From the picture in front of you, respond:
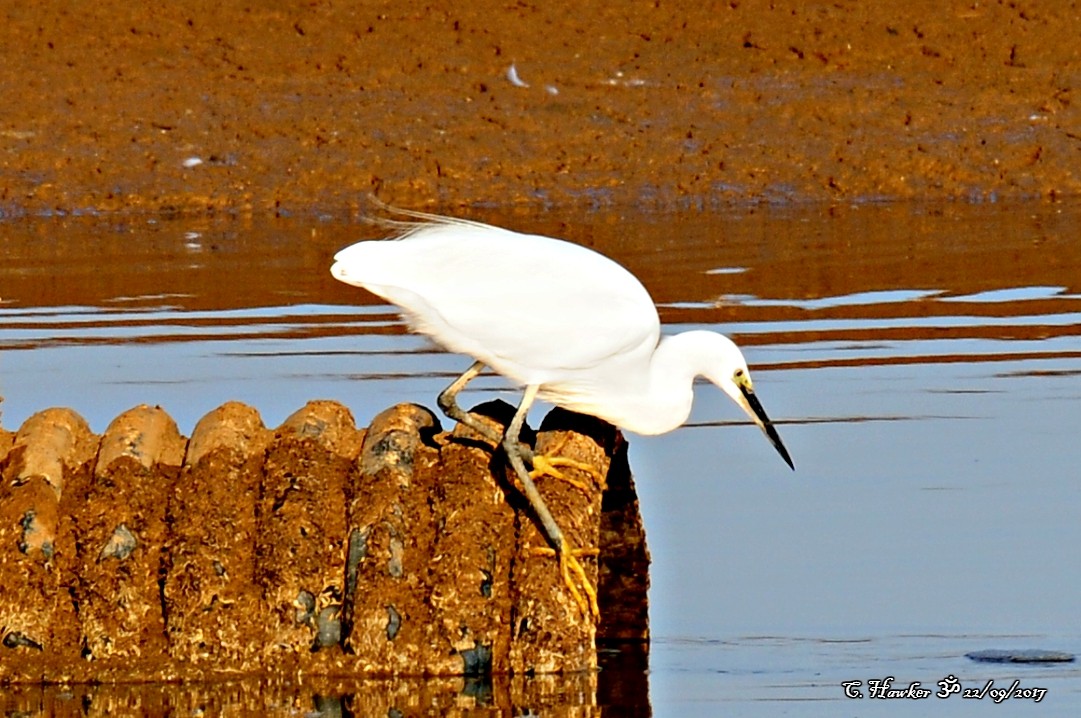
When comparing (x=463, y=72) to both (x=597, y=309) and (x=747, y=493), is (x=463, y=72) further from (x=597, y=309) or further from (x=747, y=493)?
(x=597, y=309)

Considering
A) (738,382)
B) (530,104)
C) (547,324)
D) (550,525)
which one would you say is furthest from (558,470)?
(530,104)

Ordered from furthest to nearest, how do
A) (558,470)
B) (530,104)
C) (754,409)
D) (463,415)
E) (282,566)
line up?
(530,104) → (754,409) → (463,415) → (558,470) → (282,566)

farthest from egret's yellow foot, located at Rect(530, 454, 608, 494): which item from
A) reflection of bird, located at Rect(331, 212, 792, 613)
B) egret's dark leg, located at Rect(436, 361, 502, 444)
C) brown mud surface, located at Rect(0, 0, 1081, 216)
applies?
brown mud surface, located at Rect(0, 0, 1081, 216)

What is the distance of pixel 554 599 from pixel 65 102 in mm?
13110

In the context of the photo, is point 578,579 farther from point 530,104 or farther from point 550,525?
point 530,104

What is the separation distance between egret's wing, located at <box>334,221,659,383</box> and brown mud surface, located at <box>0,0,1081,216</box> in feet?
34.8

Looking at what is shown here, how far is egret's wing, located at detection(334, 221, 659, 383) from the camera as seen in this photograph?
752 cm

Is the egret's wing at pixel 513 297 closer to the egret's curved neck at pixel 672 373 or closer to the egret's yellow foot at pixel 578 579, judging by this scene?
the egret's curved neck at pixel 672 373

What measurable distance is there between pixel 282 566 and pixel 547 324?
1134 millimetres

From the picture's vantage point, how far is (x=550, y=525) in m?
7.21

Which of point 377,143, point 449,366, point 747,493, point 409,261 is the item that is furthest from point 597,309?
point 377,143

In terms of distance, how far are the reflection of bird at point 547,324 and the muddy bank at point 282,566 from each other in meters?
0.31

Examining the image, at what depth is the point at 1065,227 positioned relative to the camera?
17.0 meters

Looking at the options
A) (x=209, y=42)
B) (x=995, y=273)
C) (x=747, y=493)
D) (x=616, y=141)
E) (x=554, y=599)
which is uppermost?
(x=209, y=42)
